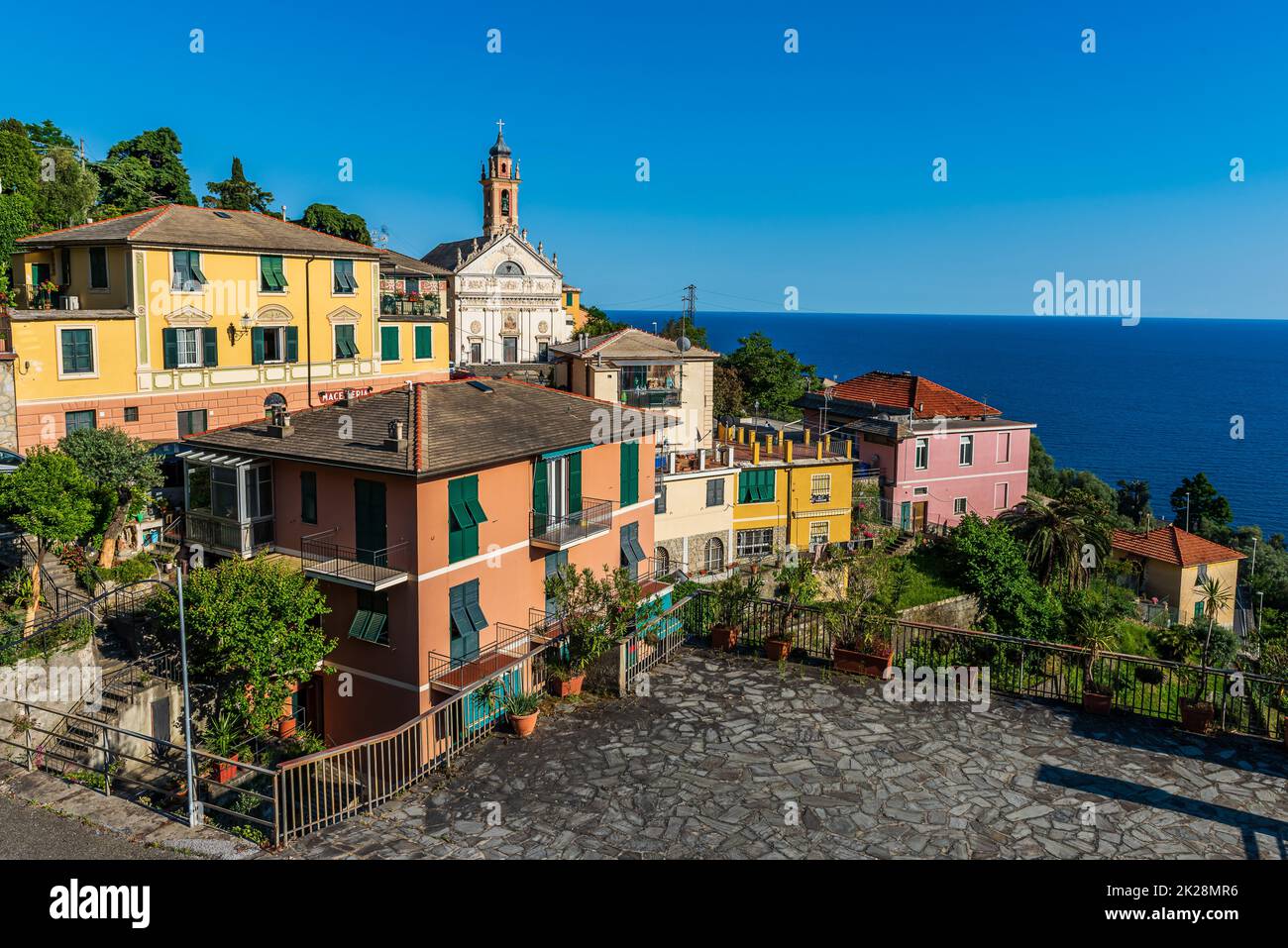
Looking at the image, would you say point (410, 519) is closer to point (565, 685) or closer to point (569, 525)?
point (569, 525)

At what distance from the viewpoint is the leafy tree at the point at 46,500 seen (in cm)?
1809

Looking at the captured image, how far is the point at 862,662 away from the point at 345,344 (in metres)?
24.6

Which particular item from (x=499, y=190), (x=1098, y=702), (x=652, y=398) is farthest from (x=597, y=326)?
(x=1098, y=702)

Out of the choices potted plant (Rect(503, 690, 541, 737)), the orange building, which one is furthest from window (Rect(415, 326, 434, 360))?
potted plant (Rect(503, 690, 541, 737))

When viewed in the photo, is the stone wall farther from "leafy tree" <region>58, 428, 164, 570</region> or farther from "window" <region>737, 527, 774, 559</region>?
"leafy tree" <region>58, 428, 164, 570</region>

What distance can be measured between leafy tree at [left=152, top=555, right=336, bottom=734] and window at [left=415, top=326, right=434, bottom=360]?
22585 millimetres

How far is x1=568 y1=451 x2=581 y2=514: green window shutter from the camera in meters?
21.3

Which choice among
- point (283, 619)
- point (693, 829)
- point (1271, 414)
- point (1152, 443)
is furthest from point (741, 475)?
point (1271, 414)

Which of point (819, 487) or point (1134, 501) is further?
point (1134, 501)

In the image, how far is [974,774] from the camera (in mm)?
13188

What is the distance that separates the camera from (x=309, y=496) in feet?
63.1

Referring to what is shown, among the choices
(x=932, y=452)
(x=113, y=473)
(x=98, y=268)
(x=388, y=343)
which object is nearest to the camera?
(x=113, y=473)
